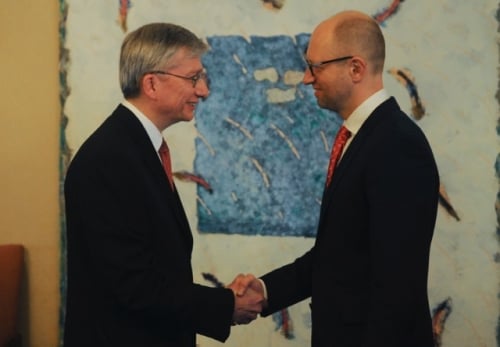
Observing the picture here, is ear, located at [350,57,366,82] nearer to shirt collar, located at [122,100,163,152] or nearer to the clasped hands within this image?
shirt collar, located at [122,100,163,152]

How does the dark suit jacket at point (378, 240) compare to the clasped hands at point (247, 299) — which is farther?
the clasped hands at point (247, 299)

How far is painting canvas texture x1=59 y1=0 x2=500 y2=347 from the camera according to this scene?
2.85 m

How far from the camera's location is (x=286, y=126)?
2980 mm

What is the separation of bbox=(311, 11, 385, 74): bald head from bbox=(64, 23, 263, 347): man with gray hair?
415 millimetres

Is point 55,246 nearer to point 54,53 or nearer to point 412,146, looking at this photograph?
point 54,53

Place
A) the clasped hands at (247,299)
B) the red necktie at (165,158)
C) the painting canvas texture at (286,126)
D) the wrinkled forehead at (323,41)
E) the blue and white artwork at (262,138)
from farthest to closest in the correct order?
the blue and white artwork at (262,138) < the painting canvas texture at (286,126) < the clasped hands at (247,299) < the red necktie at (165,158) < the wrinkled forehead at (323,41)

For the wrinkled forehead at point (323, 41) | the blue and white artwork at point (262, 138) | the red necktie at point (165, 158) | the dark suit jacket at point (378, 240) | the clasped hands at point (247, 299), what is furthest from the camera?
the blue and white artwork at point (262, 138)

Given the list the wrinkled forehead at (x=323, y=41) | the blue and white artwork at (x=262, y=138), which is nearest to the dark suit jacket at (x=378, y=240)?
the wrinkled forehead at (x=323, y=41)

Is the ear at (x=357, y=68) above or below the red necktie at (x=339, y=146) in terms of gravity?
above

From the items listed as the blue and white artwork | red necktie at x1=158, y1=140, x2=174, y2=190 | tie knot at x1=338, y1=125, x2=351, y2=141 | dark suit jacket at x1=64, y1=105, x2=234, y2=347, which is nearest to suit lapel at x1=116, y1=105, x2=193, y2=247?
dark suit jacket at x1=64, y1=105, x2=234, y2=347

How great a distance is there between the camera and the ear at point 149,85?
79.7 inches

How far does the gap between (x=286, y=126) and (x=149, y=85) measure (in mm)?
1052

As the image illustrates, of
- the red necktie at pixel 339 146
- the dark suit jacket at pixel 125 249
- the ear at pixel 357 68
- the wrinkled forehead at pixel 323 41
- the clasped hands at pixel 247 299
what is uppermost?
the wrinkled forehead at pixel 323 41

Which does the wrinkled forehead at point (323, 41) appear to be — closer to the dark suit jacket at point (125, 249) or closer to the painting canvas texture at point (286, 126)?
the dark suit jacket at point (125, 249)
